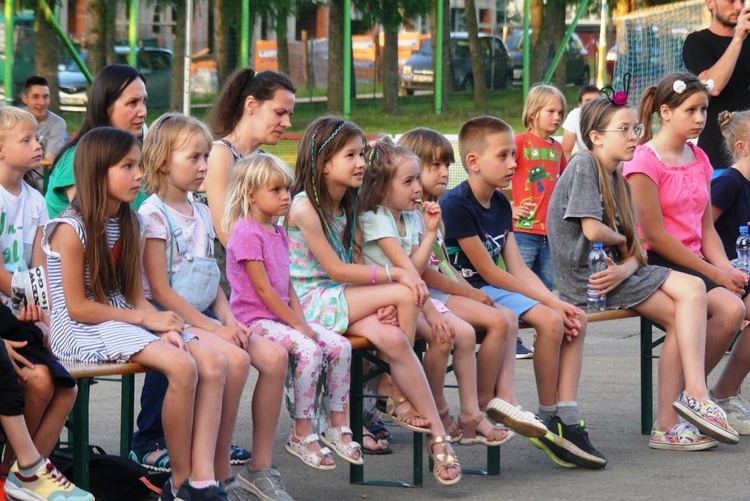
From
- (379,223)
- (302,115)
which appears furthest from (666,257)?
(302,115)

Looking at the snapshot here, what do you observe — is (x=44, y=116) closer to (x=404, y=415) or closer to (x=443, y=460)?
(x=404, y=415)

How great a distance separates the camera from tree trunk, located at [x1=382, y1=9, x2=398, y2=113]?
23.8 metres

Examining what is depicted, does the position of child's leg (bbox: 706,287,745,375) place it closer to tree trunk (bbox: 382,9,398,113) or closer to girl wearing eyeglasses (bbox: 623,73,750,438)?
girl wearing eyeglasses (bbox: 623,73,750,438)

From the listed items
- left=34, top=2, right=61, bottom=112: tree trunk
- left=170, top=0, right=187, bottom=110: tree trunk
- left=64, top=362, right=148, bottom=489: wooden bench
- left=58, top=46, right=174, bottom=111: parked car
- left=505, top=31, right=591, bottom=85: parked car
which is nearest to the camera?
left=64, top=362, right=148, bottom=489: wooden bench

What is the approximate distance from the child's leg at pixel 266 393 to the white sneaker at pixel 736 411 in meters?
2.72

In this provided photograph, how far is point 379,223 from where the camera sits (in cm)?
576

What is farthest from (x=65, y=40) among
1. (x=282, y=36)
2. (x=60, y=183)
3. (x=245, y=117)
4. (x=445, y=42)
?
(x=60, y=183)

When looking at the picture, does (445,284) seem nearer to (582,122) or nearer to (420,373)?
(420,373)

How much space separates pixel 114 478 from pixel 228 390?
66 centimetres

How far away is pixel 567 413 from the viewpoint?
6.02m

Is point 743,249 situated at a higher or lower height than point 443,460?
higher

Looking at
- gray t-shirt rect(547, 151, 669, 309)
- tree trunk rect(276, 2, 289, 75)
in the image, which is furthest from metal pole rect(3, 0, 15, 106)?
gray t-shirt rect(547, 151, 669, 309)

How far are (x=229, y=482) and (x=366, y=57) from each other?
19.4 meters

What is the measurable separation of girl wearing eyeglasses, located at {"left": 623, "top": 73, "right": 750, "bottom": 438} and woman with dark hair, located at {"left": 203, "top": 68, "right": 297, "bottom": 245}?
180cm
